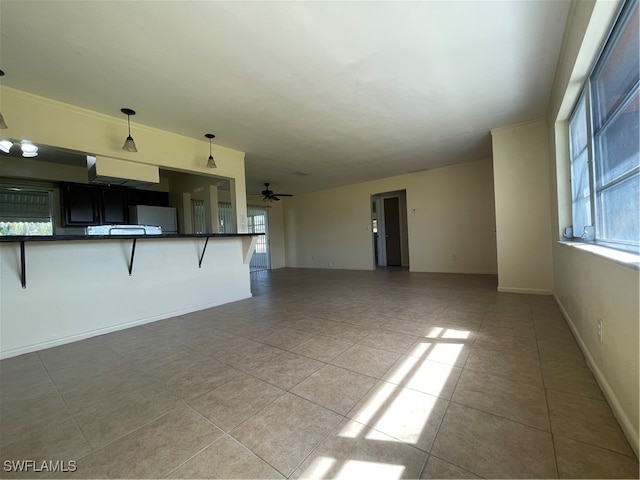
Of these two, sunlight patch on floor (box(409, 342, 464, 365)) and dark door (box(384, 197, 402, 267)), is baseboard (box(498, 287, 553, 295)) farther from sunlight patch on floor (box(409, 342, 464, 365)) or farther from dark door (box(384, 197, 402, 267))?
dark door (box(384, 197, 402, 267))

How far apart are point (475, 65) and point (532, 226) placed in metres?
2.50

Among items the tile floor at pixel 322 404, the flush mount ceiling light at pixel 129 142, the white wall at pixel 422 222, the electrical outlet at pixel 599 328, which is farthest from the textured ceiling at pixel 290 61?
the tile floor at pixel 322 404

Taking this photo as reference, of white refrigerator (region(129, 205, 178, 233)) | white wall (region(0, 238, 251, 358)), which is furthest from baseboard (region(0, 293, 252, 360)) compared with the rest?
white refrigerator (region(129, 205, 178, 233))

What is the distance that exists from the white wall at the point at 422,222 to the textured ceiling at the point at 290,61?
7.67 feet

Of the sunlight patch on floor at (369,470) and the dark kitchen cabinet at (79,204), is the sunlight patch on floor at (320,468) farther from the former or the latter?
the dark kitchen cabinet at (79,204)

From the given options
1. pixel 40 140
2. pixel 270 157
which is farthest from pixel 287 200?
pixel 40 140

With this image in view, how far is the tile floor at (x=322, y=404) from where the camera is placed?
110 cm

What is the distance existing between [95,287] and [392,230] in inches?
280

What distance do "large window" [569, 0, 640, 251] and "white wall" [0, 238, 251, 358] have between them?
13.8 ft

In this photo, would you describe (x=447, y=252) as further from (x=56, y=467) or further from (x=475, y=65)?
(x=56, y=467)

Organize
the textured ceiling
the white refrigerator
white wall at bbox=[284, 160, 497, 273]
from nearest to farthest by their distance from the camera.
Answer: the textured ceiling, the white refrigerator, white wall at bbox=[284, 160, 497, 273]

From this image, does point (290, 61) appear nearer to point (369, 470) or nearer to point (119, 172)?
point (119, 172)

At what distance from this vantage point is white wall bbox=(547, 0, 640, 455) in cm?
114

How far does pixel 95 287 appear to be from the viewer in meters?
2.87
